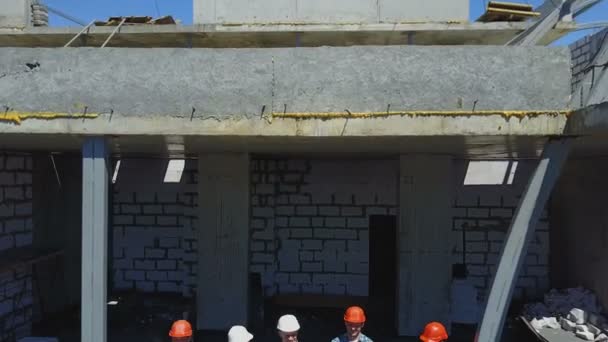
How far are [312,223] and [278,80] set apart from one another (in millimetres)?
4939

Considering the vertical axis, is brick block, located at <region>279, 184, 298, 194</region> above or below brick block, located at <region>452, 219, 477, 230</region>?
above

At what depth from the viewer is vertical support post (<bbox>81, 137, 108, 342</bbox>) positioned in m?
4.26

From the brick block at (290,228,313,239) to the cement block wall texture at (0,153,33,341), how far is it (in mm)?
4341

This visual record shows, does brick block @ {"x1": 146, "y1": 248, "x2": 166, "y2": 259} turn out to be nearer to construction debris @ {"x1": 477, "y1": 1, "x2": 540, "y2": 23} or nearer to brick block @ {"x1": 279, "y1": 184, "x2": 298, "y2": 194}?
brick block @ {"x1": 279, "y1": 184, "x2": 298, "y2": 194}

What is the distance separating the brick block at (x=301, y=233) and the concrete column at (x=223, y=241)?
1.91m

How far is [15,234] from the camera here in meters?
6.72

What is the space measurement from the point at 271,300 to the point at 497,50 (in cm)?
627

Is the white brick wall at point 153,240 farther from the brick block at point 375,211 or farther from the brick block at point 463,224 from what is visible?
the brick block at point 463,224

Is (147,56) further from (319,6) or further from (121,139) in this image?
(319,6)

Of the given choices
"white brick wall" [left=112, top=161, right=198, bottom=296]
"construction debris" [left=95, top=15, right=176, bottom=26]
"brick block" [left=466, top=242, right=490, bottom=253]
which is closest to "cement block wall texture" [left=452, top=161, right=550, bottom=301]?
"brick block" [left=466, top=242, right=490, bottom=253]

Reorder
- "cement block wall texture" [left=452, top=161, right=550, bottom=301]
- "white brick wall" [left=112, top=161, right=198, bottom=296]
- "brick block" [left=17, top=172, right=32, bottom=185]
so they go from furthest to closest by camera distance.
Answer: "white brick wall" [left=112, top=161, right=198, bottom=296] < "cement block wall texture" [left=452, top=161, right=550, bottom=301] < "brick block" [left=17, top=172, right=32, bottom=185]

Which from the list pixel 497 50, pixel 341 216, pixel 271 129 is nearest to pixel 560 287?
pixel 341 216

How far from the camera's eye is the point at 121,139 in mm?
4672

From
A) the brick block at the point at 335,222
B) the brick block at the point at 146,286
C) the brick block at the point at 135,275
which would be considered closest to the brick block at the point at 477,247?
the brick block at the point at 335,222
